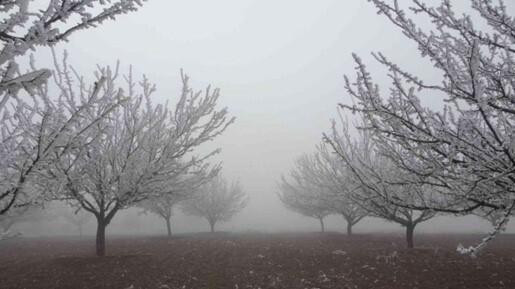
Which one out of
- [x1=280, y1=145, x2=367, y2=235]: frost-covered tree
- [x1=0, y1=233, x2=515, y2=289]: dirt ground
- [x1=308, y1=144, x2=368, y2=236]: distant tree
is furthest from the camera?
[x1=280, y1=145, x2=367, y2=235]: frost-covered tree

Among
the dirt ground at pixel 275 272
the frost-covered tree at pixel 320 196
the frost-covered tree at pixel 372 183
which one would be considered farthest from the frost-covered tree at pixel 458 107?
the frost-covered tree at pixel 320 196

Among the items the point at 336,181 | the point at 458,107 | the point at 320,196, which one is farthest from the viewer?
the point at 320,196

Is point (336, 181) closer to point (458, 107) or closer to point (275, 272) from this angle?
point (275, 272)

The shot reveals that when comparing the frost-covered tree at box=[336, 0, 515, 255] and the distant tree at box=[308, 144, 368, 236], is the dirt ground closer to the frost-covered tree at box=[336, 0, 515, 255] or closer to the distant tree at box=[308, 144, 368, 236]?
the distant tree at box=[308, 144, 368, 236]

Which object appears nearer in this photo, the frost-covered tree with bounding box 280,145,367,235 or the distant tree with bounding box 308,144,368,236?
the distant tree with bounding box 308,144,368,236

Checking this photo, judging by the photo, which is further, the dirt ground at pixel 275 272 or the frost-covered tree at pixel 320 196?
the frost-covered tree at pixel 320 196

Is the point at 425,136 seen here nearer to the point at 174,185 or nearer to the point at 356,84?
the point at 356,84

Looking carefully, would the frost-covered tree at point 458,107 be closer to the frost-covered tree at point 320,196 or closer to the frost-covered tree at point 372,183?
the frost-covered tree at point 372,183

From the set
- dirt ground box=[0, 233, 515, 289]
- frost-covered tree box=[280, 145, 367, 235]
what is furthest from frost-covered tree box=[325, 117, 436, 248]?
frost-covered tree box=[280, 145, 367, 235]

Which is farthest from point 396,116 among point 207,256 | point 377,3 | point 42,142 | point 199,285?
point 207,256

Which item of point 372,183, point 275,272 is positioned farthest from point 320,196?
point 372,183

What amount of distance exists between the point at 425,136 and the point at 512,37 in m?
1.16

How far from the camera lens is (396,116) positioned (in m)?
2.73

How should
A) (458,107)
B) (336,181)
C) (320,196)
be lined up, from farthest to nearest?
1. (320,196)
2. (336,181)
3. (458,107)
